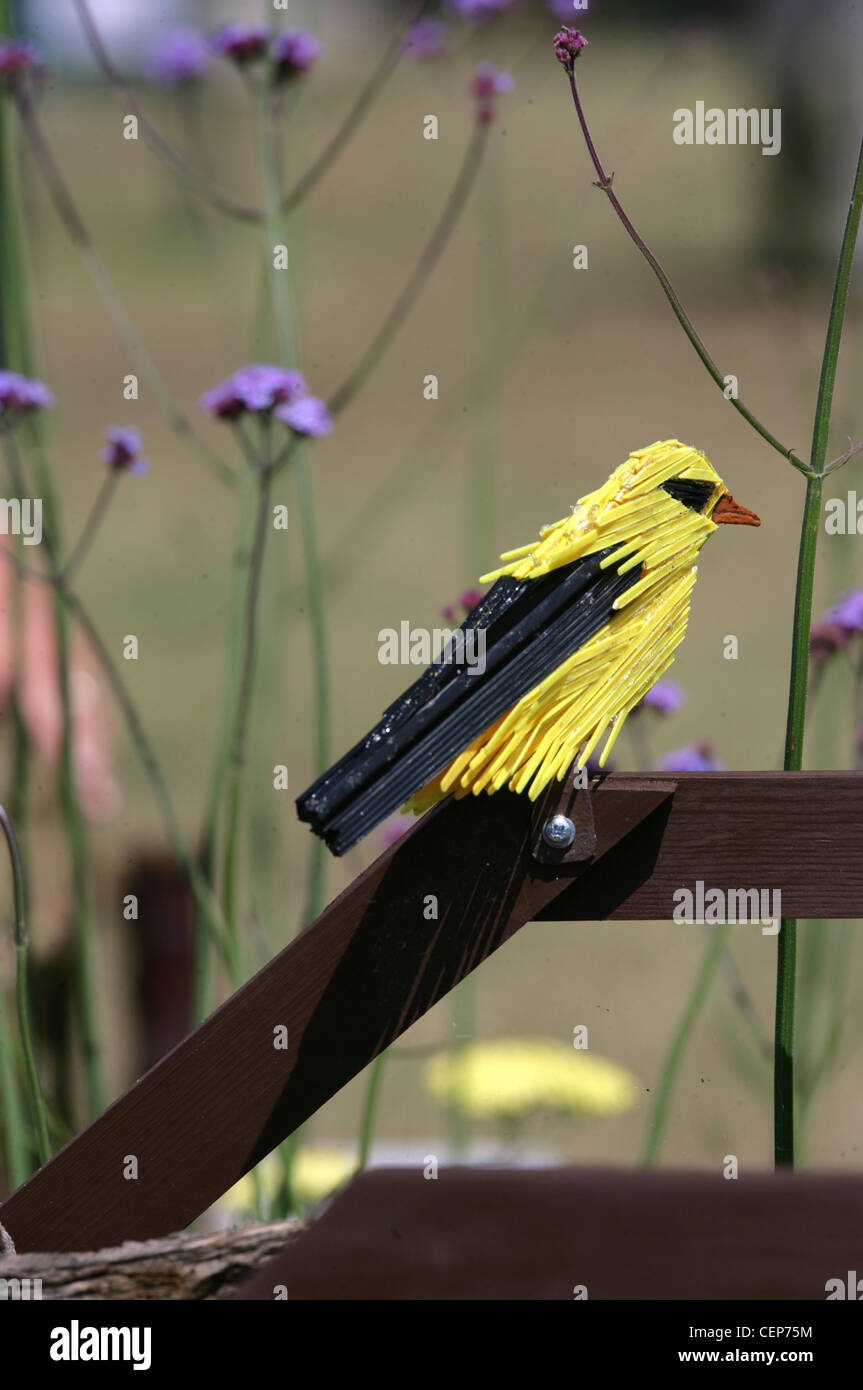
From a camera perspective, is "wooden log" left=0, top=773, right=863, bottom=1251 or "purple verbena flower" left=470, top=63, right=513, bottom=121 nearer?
"wooden log" left=0, top=773, right=863, bottom=1251

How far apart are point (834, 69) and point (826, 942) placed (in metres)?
1.28

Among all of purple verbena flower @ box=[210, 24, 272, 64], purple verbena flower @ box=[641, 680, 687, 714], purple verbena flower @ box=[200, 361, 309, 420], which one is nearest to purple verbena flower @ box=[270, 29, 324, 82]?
purple verbena flower @ box=[210, 24, 272, 64]

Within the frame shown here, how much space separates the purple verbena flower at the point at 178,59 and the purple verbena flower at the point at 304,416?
0.43 metres

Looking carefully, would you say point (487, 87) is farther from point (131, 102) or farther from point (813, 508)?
point (813, 508)

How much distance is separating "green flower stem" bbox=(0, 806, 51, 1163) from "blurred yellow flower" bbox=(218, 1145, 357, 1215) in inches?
11.5

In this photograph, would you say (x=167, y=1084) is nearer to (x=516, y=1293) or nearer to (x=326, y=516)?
(x=516, y=1293)

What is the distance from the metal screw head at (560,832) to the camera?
557 mm

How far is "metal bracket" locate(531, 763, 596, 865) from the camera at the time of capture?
56cm

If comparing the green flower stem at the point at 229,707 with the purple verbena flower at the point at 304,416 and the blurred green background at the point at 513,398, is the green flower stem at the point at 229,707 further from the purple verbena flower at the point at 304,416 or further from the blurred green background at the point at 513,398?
the purple verbena flower at the point at 304,416

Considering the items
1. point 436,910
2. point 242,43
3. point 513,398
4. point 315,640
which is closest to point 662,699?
point 315,640

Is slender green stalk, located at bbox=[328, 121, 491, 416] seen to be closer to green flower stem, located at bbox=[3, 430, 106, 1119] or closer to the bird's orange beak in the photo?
green flower stem, located at bbox=[3, 430, 106, 1119]

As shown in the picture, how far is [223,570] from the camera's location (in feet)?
4.17

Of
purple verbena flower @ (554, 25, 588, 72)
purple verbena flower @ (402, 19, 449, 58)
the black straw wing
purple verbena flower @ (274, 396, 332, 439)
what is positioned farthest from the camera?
purple verbena flower @ (402, 19, 449, 58)
